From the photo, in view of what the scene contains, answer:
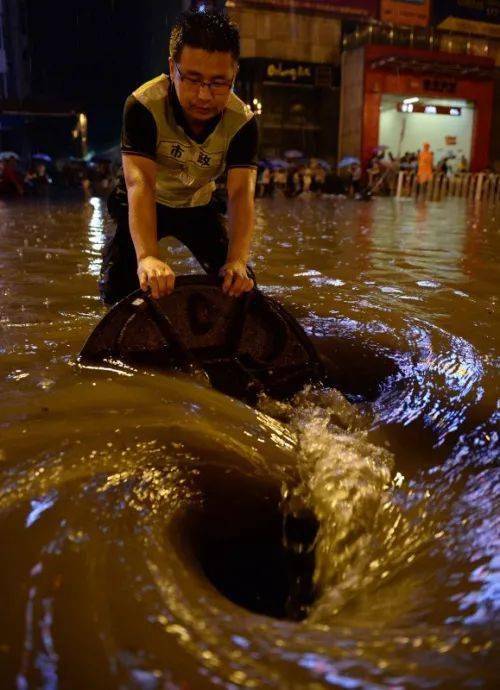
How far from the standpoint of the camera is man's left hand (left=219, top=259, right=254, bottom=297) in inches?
102

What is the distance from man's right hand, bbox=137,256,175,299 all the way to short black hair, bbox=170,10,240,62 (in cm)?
90

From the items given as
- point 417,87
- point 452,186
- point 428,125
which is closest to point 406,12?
point 417,87

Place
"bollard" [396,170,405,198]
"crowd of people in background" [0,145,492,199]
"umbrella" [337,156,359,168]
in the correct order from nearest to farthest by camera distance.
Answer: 1. "bollard" [396,170,405,198]
2. "crowd of people in background" [0,145,492,199]
3. "umbrella" [337,156,359,168]

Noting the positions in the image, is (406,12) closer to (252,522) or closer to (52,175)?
(52,175)

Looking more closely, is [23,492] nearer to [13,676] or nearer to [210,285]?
[13,676]

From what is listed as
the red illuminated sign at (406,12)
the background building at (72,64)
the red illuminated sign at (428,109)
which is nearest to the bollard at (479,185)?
the red illuminated sign at (428,109)

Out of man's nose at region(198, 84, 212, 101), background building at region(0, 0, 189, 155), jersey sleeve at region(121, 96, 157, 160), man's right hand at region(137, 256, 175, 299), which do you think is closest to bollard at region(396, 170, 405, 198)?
background building at region(0, 0, 189, 155)

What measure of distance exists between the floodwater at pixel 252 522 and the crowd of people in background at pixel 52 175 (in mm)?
15843

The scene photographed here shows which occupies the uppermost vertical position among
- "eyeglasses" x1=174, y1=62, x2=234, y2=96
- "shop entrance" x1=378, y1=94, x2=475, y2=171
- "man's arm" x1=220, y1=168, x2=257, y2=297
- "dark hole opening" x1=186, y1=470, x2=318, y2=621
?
"shop entrance" x1=378, y1=94, x2=475, y2=171

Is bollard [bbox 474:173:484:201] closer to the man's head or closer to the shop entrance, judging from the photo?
the shop entrance

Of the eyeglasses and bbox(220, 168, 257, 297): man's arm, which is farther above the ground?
the eyeglasses

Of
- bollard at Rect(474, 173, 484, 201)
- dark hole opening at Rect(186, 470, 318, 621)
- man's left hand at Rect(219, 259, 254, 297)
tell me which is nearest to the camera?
dark hole opening at Rect(186, 470, 318, 621)

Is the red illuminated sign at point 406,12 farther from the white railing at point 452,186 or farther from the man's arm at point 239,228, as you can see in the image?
the man's arm at point 239,228

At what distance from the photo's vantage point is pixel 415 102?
24.2 meters
